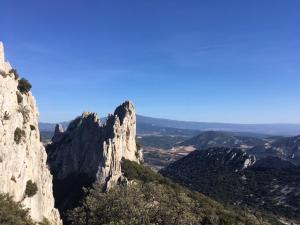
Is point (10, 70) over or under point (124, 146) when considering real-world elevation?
over

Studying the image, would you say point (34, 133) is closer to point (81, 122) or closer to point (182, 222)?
point (182, 222)

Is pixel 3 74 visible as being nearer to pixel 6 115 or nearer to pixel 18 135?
pixel 6 115

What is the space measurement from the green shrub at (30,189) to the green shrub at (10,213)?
10640mm

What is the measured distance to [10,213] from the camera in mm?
55906

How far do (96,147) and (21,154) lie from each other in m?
72.8

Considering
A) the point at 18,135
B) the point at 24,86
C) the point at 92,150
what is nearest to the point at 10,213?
the point at 18,135

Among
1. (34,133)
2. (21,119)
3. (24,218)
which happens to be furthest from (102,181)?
(24,218)

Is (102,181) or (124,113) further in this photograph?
(124,113)

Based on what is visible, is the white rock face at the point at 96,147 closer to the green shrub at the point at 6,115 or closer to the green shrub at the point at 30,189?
the green shrub at the point at 30,189

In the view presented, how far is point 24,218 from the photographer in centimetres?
6175

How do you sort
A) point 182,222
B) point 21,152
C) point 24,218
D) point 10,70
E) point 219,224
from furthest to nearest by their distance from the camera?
point 219,224
point 10,70
point 21,152
point 24,218
point 182,222

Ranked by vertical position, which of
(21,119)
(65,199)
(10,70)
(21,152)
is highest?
(10,70)

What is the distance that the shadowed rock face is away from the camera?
13638 cm

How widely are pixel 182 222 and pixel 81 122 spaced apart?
11708 centimetres
